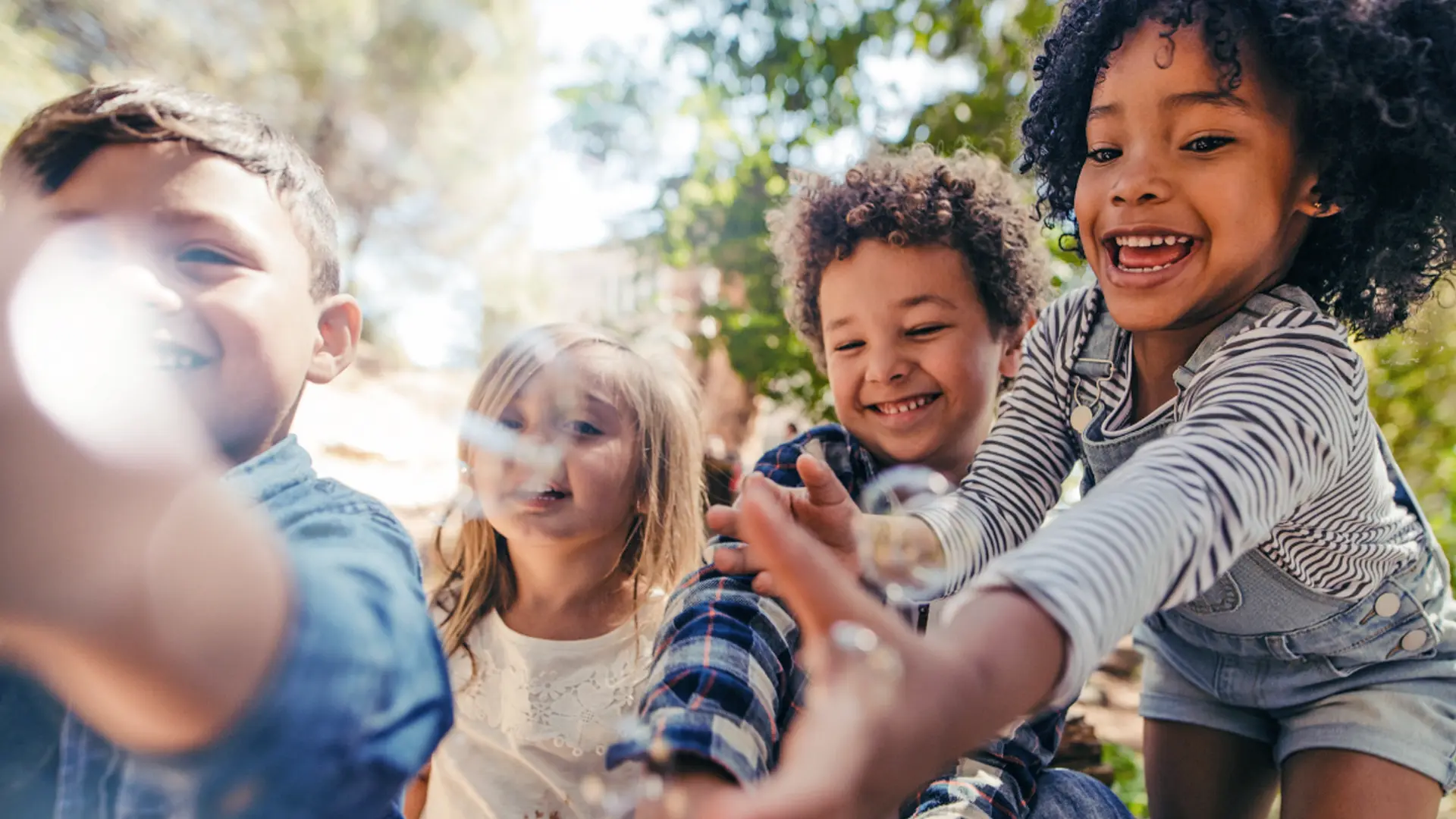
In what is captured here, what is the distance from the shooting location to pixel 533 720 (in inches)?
60.5

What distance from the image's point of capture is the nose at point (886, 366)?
149 centimetres

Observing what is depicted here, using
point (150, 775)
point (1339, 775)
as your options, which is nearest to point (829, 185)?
point (1339, 775)

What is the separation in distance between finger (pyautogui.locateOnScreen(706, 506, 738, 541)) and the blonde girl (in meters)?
0.76

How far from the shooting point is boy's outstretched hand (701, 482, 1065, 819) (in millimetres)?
547

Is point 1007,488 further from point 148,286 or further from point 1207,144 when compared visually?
point 148,286

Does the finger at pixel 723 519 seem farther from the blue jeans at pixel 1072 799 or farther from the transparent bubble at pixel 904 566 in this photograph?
the blue jeans at pixel 1072 799

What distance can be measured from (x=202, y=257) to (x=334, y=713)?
0.54 metres

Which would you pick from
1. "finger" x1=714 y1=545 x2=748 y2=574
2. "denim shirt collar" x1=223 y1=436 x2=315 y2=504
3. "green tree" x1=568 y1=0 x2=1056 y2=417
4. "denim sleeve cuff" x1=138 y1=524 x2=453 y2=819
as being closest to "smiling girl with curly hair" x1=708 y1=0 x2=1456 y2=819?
"finger" x1=714 y1=545 x2=748 y2=574

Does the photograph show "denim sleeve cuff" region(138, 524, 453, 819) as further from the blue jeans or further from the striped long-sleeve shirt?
the blue jeans

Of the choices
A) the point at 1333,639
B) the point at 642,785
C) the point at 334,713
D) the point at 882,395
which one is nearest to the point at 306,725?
the point at 334,713

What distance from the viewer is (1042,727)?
A: 4.50 ft

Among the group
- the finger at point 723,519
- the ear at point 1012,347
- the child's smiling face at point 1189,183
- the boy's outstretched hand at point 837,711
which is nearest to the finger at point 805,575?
the boy's outstretched hand at point 837,711

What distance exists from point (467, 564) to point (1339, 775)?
1619 mm

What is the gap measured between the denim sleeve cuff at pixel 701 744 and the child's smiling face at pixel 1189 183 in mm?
763
